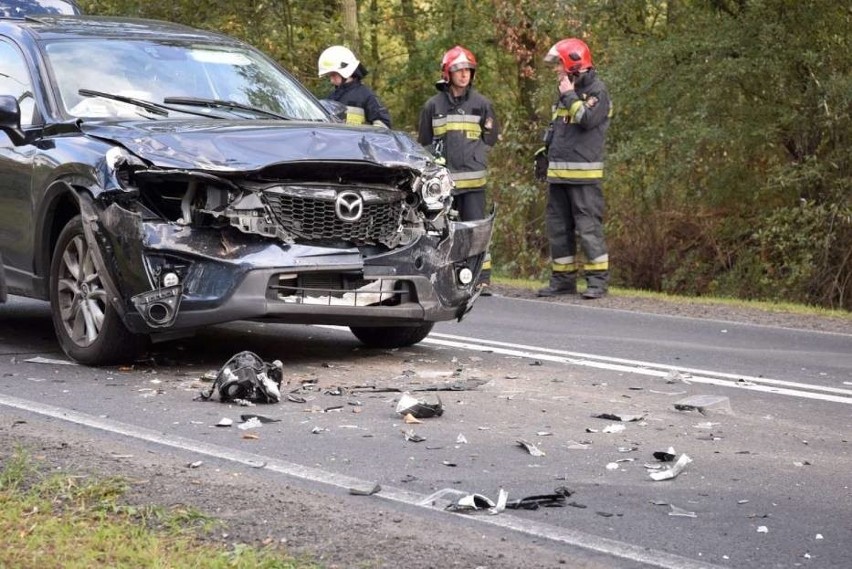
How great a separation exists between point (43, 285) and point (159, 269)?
1195mm

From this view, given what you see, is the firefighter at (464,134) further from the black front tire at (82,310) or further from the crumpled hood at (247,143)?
the black front tire at (82,310)

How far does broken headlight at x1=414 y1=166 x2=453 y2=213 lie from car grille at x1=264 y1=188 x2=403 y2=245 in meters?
0.15

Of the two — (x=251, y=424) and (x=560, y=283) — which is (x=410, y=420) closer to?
(x=251, y=424)

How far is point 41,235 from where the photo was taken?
333 inches

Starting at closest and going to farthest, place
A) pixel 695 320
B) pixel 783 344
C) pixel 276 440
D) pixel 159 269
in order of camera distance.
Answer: pixel 276 440 < pixel 159 269 < pixel 783 344 < pixel 695 320

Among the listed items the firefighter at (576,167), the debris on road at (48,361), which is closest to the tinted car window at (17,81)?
the debris on road at (48,361)

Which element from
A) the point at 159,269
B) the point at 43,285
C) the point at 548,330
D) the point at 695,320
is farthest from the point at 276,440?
the point at 695,320

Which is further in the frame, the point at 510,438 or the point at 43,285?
the point at 43,285

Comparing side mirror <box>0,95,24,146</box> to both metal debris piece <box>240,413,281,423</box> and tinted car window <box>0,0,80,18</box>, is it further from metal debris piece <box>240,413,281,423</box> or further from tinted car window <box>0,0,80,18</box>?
tinted car window <box>0,0,80,18</box>

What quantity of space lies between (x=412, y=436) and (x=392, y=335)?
2.90 meters

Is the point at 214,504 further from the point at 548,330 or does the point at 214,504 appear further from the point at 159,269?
the point at 548,330

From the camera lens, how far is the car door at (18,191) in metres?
8.55

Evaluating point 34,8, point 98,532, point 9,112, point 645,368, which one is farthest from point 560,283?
A: point 98,532

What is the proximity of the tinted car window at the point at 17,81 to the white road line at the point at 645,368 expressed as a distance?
2.75 metres
